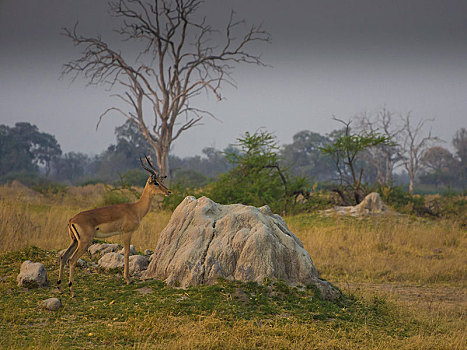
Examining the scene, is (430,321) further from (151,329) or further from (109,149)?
(109,149)

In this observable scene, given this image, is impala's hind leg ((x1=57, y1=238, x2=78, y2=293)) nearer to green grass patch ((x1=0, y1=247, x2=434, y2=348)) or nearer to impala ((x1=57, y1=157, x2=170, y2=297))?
impala ((x1=57, y1=157, x2=170, y2=297))

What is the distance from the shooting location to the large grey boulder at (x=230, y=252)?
6.67 metres

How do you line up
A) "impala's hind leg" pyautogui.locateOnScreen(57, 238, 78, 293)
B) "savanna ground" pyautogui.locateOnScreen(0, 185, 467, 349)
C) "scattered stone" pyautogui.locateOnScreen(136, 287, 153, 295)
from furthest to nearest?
"scattered stone" pyautogui.locateOnScreen(136, 287, 153, 295), "impala's hind leg" pyautogui.locateOnScreen(57, 238, 78, 293), "savanna ground" pyautogui.locateOnScreen(0, 185, 467, 349)

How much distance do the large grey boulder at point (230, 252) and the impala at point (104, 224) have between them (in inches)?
33.1

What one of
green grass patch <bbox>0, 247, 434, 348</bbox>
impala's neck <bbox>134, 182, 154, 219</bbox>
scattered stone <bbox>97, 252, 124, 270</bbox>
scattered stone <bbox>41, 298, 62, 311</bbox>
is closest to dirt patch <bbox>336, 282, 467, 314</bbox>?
green grass patch <bbox>0, 247, 434, 348</bbox>

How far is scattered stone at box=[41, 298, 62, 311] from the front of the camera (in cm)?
573

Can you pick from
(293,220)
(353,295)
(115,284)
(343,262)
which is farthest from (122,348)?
(293,220)

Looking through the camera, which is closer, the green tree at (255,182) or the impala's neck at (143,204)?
the impala's neck at (143,204)

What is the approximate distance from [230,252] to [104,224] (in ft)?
6.30

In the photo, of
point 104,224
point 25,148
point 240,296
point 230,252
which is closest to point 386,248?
point 230,252

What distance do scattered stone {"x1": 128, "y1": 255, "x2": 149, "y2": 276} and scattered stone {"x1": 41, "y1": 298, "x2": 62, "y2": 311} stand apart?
1636 millimetres

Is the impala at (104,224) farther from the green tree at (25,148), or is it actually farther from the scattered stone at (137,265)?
the green tree at (25,148)

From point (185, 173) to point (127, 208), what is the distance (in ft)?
162

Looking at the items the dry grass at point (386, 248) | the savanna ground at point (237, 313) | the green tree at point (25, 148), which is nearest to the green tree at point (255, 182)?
the dry grass at point (386, 248)
